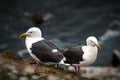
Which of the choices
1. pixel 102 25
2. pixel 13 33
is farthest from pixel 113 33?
pixel 13 33

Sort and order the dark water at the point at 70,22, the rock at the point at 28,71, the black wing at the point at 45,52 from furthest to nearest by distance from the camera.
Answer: the dark water at the point at 70,22 → the black wing at the point at 45,52 → the rock at the point at 28,71

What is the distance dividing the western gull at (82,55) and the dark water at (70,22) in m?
14.6

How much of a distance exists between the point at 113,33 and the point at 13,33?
6669 mm

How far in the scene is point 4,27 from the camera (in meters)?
31.6

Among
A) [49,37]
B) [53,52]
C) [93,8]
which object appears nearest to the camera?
[53,52]

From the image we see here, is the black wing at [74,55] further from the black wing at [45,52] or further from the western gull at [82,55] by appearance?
the black wing at [45,52]

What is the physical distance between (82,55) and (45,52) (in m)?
1.13

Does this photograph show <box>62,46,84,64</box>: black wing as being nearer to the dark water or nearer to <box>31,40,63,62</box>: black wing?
<box>31,40,63,62</box>: black wing

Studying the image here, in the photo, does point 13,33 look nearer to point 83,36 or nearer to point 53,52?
point 83,36

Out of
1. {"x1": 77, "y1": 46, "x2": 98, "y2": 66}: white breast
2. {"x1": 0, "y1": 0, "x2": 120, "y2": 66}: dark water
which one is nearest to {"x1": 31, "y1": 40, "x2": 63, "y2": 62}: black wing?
{"x1": 77, "y1": 46, "x2": 98, "y2": 66}: white breast

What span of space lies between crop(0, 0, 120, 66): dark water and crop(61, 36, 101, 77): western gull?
48.0 ft

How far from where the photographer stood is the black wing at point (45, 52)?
1177 cm

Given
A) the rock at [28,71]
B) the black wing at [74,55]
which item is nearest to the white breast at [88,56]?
the black wing at [74,55]

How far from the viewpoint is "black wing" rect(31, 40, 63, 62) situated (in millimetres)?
11773
